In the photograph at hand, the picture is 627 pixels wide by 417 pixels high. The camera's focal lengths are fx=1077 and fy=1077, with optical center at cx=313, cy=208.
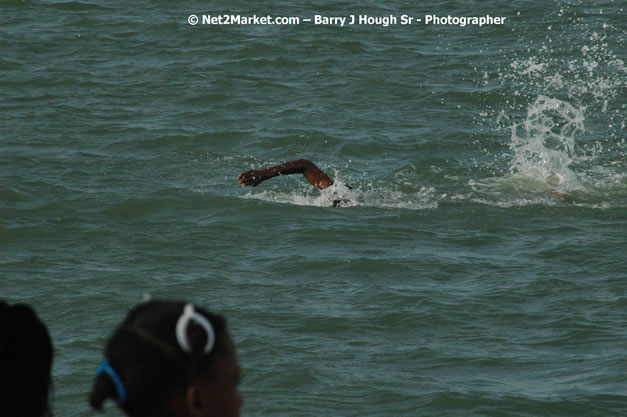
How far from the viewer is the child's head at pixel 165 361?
2.00 meters

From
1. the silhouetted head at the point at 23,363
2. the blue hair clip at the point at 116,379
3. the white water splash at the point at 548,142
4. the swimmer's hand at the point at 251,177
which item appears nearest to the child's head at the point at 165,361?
the blue hair clip at the point at 116,379

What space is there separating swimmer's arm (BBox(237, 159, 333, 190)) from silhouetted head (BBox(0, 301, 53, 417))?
8.25m

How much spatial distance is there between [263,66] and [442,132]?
4854mm

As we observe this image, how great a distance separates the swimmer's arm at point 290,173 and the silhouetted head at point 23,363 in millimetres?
8247

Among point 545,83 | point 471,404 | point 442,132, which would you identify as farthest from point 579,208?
point 545,83

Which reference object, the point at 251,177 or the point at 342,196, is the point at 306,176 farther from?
the point at 251,177

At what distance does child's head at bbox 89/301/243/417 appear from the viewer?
2.00 metres

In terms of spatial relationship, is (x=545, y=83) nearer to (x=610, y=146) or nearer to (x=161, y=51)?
(x=610, y=146)

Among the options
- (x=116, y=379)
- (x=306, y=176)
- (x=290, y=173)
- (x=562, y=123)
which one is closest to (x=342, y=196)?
(x=306, y=176)

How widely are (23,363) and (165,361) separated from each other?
38 centimetres

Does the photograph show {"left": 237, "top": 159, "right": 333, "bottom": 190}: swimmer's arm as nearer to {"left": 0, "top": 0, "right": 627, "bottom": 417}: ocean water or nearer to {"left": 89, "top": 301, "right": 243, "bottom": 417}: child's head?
{"left": 0, "top": 0, "right": 627, "bottom": 417}: ocean water

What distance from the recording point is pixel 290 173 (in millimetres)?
11328

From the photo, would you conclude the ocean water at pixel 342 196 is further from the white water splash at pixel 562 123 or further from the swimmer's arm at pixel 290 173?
the swimmer's arm at pixel 290 173

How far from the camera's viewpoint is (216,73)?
18.7m
